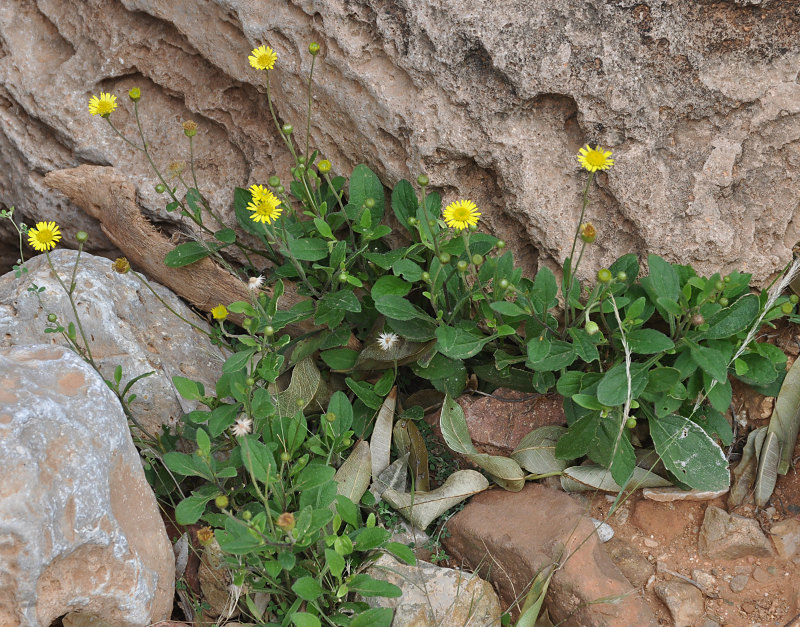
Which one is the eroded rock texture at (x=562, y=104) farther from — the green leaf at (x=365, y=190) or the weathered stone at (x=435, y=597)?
the weathered stone at (x=435, y=597)

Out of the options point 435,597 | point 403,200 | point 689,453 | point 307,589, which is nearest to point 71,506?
point 307,589

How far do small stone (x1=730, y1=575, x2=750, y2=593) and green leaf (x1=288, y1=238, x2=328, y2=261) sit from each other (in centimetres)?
191

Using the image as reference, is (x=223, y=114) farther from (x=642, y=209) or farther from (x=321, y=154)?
(x=642, y=209)

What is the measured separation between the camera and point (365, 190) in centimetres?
336

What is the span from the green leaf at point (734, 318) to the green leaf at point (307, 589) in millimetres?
1593

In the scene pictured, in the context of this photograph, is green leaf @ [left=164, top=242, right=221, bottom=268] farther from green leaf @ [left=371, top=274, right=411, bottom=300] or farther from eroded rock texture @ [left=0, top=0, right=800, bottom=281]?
green leaf @ [left=371, top=274, right=411, bottom=300]

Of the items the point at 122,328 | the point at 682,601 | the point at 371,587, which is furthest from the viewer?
the point at 122,328

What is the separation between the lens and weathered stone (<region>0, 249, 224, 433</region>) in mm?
3346

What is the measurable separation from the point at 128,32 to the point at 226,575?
8.45 feet

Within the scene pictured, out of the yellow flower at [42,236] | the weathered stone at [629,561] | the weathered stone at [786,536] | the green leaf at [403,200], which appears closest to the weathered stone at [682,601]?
the weathered stone at [629,561]

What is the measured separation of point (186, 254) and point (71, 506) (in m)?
1.42

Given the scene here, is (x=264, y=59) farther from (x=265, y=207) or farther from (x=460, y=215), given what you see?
(x=460, y=215)

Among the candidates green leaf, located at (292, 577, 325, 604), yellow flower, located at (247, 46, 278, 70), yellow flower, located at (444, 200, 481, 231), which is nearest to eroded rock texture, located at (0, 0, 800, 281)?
yellow flower, located at (247, 46, 278, 70)

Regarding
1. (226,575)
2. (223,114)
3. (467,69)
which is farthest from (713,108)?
(226,575)
